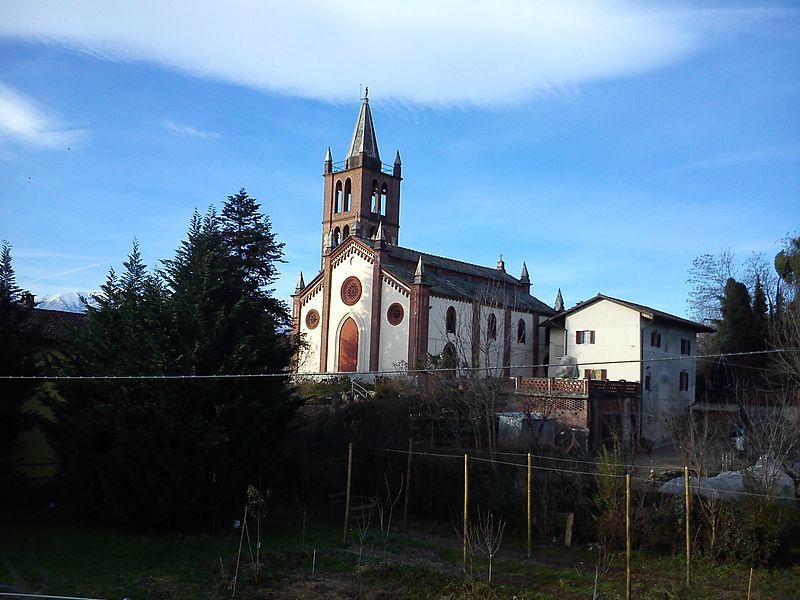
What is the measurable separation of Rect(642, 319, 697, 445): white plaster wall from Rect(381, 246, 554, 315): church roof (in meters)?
9.17

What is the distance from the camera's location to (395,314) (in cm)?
4647

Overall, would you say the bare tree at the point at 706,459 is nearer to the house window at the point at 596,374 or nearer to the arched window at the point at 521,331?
the house window at the point at 596,374

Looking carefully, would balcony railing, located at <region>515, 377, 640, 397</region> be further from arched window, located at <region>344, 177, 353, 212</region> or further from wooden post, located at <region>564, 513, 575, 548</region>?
arched window, located at <region>344, 177, 353, 212</region>

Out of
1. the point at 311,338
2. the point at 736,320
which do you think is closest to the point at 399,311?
the point at 311,338

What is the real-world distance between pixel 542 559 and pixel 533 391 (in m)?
16.1

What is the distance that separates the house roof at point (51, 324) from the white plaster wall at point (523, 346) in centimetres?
3001

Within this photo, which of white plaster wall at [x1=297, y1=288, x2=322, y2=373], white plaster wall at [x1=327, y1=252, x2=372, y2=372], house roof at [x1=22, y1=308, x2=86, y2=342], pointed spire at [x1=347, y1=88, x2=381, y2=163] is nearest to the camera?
house roof at [x1=22, y1=308, x2=86, y2=342]

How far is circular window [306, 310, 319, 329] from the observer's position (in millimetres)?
52203

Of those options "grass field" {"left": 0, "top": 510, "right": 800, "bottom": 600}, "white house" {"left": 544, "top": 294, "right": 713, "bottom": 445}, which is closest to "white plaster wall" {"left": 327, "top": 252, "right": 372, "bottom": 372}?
"white house" {"left": 544, "top": 294, "right": 713, "bottom": 445}

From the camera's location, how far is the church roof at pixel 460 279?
153ft

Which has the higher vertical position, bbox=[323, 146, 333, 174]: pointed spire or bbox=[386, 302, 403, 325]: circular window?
bbox=[323, 146, 333, 174]: pointed spire

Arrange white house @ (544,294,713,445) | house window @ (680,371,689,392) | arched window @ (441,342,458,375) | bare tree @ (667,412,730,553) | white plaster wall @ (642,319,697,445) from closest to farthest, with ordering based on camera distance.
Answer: bare tree @ (667,412,730,553), arched window @ (441,342,458,375), white plaster wall @ (642,319,697,445), white house @ (544,294,713,445), house window @ (680,371,689,392)

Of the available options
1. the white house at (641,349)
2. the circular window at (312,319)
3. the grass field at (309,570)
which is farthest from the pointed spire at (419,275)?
the grass field at (309,570)

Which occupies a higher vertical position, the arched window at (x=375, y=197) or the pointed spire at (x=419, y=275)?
the arched window at (x=375, y=197)
